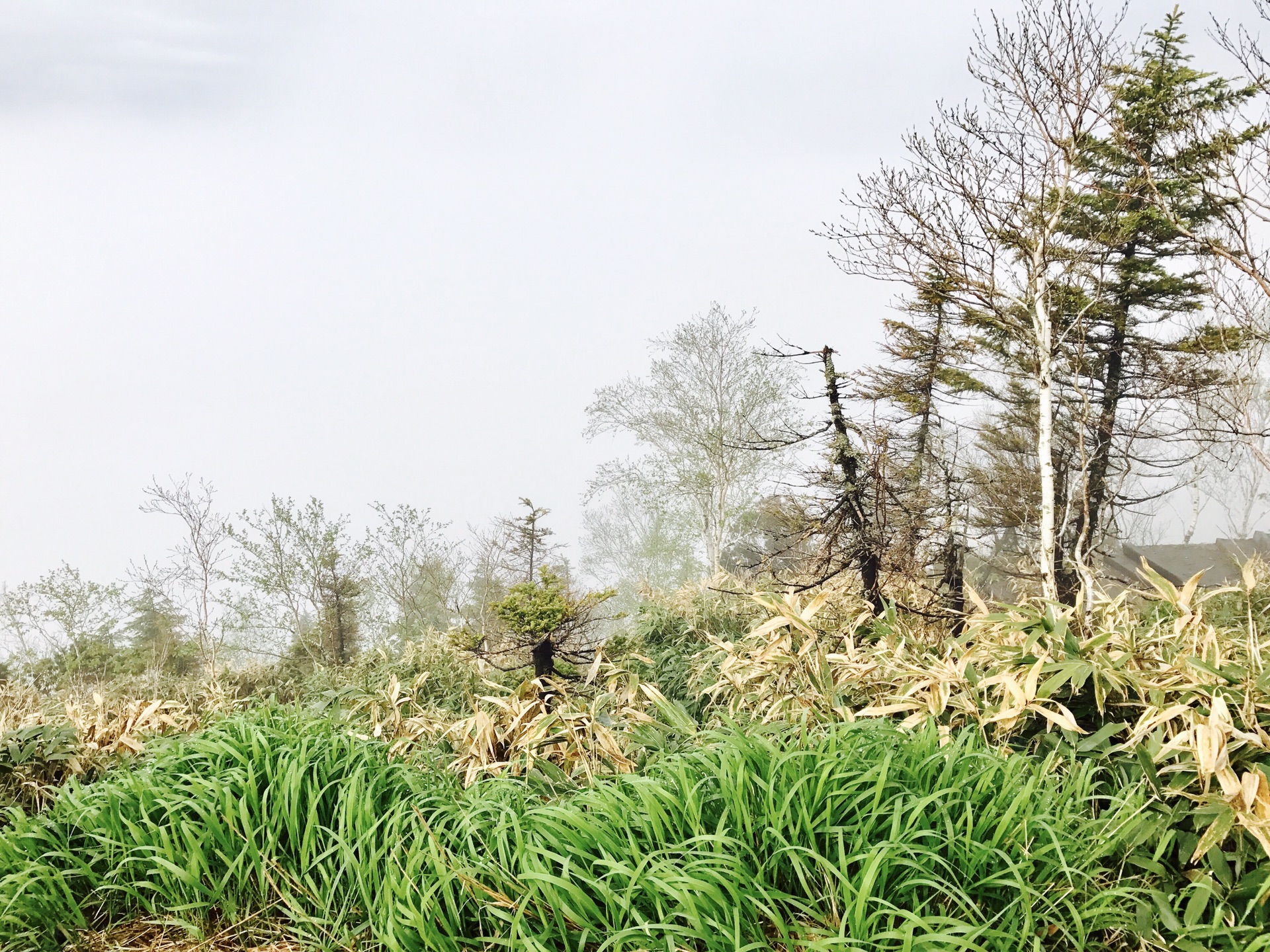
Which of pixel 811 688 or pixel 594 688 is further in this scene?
pixel 594 688

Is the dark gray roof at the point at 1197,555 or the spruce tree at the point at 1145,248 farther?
the dark gray roof at the point at 1197,555

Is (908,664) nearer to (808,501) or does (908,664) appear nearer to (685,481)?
(808,501)

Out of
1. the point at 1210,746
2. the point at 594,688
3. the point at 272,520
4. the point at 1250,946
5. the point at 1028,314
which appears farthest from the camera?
the point at 272,520

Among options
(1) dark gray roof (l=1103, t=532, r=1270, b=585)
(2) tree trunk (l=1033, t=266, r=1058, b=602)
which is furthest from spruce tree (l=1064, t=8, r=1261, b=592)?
(1) dark gray roof (l=1103, t=532, r=1270, b=585)

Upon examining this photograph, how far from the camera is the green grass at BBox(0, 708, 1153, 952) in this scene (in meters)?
1.48

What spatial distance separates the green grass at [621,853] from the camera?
1.48m

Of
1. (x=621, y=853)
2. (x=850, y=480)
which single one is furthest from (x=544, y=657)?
(x=621, y=853)

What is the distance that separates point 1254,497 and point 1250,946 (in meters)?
21.4

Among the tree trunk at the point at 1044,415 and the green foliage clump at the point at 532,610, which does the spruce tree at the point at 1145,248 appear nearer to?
the tree trunk at the point at 1044,415

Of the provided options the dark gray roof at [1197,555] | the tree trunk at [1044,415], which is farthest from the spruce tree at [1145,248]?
the dark gray roof at [1197,555]

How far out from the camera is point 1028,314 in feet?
21.7

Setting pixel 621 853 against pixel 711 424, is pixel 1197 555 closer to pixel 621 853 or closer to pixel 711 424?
pixel 711 424

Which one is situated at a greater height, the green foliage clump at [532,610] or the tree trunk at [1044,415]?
the tree trunk at [1044,415]

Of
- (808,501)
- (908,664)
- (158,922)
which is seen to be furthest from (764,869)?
(808,501)
